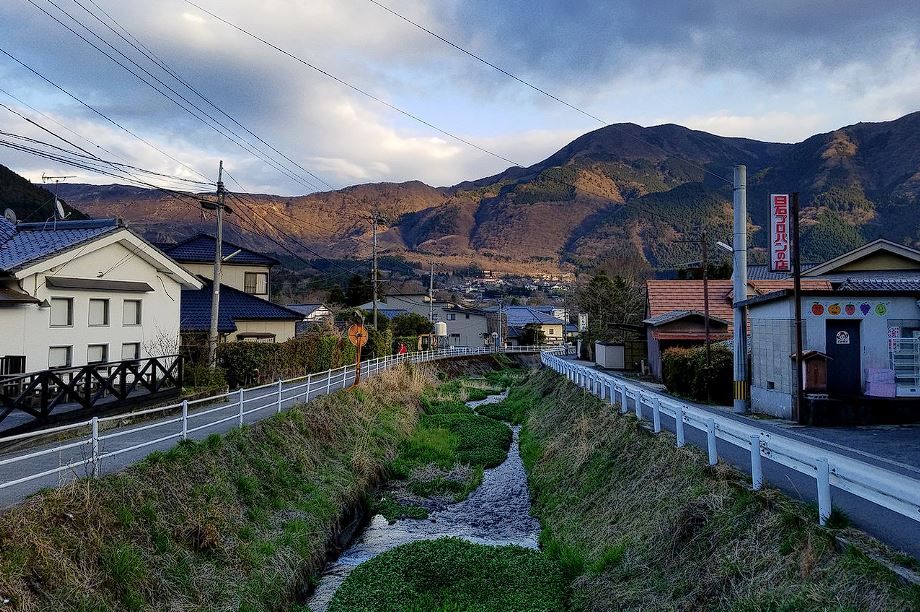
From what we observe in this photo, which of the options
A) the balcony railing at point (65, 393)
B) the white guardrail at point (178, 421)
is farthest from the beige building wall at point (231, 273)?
the balcony railing at point (65, 393)

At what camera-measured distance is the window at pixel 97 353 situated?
1977 centimetres

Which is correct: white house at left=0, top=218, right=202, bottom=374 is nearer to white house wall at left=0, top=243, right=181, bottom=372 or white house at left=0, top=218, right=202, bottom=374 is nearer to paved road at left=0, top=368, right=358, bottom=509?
white house wall at left=0, top=243, right=181, bottom=372

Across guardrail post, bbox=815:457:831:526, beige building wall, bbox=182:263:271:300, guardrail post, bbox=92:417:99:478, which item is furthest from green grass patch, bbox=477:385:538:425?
guardrail post, bbox=815:457:831:526

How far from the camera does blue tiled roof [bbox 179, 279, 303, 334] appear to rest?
30.6 m

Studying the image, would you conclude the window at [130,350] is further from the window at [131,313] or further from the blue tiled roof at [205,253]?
the blue tiled roof at [205,253]

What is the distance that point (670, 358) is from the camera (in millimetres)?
24625

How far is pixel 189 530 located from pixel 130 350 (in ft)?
49.1

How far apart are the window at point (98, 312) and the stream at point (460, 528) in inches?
470

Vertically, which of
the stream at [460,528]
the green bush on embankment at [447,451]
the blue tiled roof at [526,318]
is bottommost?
the stream at [460,528]

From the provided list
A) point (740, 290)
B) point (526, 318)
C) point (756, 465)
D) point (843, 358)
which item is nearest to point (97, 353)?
point (756, 465)

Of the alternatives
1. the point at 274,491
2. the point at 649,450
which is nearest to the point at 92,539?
the point at 274,491

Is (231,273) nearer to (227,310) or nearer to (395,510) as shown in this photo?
(227,310)

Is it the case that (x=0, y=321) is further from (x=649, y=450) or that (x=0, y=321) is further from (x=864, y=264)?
(x=864, y=264)

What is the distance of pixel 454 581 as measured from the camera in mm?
9742
